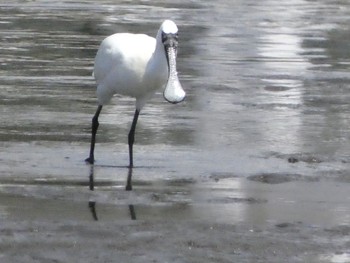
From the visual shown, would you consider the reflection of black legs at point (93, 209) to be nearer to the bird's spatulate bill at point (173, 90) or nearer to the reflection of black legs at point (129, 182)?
the reflection of black legs at point (129, 182)

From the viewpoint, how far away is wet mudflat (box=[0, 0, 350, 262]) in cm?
775

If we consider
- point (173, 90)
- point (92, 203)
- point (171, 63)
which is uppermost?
point (171, 63)

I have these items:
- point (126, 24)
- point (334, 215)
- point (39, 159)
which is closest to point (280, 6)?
point (126, 24)

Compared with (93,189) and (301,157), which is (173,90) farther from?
(301,157)

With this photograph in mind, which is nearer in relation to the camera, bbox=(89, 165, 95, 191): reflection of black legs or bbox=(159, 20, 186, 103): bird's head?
bbox=(89, 165, 95, 191): reflection of black legs

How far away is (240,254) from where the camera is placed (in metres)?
7.45

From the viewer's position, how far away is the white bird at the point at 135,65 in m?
10.1

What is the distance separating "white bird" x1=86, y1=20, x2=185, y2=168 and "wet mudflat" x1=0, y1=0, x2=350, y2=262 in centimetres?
54

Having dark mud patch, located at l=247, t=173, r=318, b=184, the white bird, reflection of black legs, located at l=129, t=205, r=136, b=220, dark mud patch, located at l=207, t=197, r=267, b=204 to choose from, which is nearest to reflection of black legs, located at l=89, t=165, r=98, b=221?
reflection of black legs, located at l=129, t=205, r=136, b=220

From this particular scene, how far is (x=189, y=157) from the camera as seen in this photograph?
430 inches

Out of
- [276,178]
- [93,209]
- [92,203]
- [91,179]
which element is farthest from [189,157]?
[93,209]

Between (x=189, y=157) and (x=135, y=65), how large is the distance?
922mm

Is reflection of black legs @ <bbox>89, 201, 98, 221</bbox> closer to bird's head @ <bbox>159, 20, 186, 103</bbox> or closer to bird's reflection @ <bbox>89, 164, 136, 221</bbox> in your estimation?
bird's reflection @ <bbox>89, 164, 136, 221</bbox>

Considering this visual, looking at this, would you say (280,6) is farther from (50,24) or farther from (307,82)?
(307,82)
